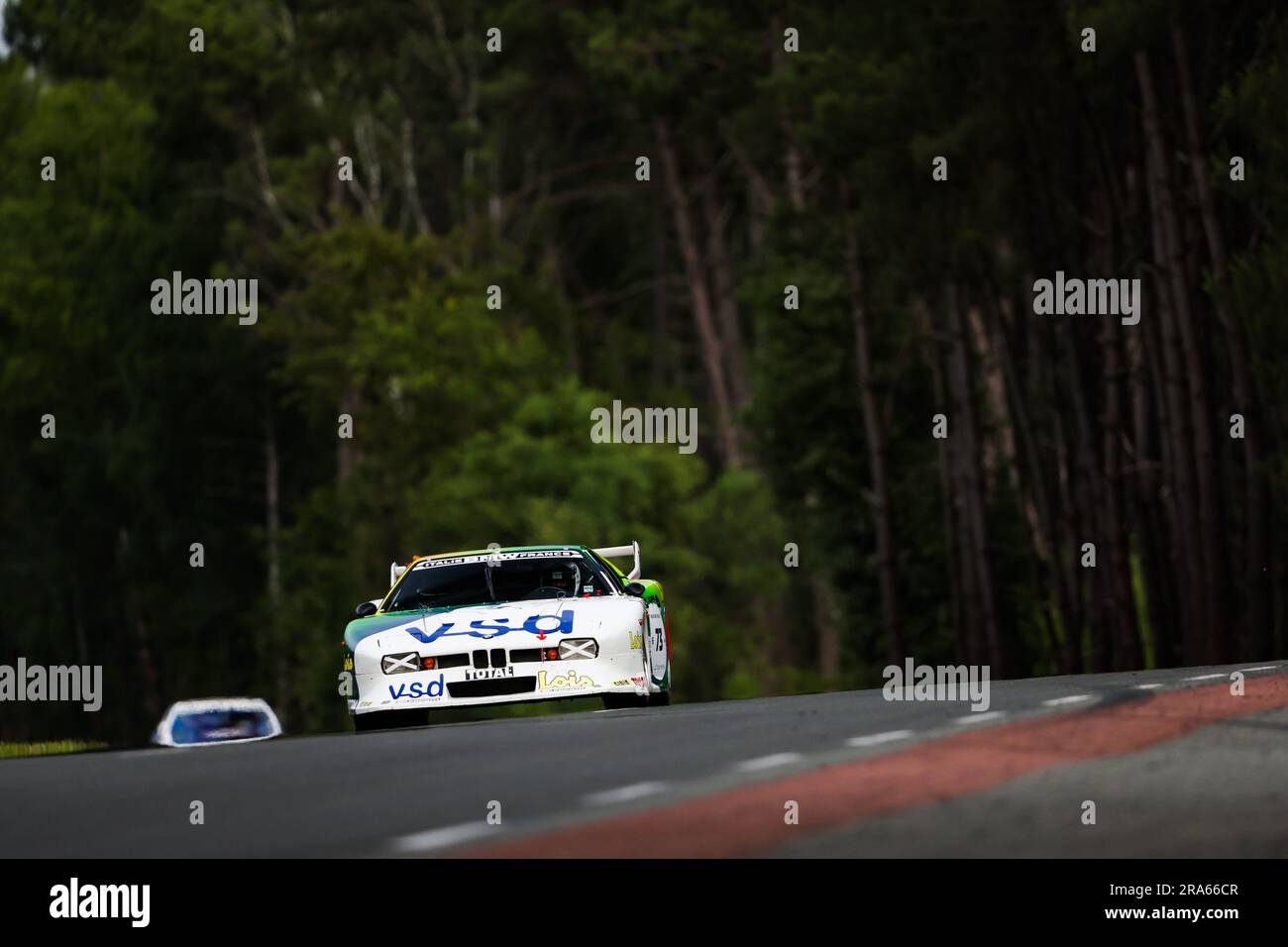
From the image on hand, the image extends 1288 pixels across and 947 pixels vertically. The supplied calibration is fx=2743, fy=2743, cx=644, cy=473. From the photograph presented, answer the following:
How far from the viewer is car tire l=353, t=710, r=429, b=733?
19.1 metres

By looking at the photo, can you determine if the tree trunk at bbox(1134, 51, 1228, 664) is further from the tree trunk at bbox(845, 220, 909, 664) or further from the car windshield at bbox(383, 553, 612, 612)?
the car windshield at bbox(383, 553, 612, 612)

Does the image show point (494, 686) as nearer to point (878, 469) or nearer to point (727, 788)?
point (727, 788)

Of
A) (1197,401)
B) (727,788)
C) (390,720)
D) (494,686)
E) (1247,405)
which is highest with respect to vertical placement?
(1197,401)

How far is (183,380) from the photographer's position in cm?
7569

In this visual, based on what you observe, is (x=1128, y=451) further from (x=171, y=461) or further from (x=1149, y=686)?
(x=171, y=461)

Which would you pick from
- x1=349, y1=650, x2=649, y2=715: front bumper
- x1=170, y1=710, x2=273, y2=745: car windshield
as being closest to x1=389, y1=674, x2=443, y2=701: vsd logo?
x1=349, y1=650, x2=649, y2=715: front bumper

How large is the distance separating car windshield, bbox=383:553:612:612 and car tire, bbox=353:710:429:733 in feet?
2.71

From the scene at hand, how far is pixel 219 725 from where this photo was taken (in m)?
32.6

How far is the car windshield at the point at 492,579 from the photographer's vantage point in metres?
20.0

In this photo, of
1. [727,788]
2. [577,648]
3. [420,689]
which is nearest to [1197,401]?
[577,648]

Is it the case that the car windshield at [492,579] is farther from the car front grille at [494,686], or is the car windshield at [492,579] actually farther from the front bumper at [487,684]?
the car front grille at [494,686]

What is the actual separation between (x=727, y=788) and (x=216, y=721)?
71.1 ft

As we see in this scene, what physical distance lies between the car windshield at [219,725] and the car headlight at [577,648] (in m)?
12.8

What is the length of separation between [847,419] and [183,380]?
28819 mm
